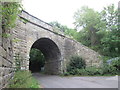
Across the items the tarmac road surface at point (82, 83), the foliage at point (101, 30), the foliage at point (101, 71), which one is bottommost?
the foliage at point (101, 71)

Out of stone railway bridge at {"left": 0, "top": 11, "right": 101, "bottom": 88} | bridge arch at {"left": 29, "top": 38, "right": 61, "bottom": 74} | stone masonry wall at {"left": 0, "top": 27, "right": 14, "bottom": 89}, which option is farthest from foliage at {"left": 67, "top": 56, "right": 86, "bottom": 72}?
stone masonry wall at {"left": 0, "top": 27, "right": 14, "bottom": 89}

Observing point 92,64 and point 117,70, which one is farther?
point 92,64

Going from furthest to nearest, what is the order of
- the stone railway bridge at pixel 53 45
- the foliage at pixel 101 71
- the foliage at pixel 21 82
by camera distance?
the foliage at pixel 101 71 < the stone railway bridge at pixel 53 45 < the foliage at pixel 21 82

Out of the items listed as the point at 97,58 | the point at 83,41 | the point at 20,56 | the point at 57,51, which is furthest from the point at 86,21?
the point at 20,56

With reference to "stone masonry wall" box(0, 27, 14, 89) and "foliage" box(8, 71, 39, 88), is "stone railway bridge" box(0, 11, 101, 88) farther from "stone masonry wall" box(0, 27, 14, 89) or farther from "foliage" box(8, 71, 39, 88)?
"stone masonry wall" box(0, 27, 14, 89)

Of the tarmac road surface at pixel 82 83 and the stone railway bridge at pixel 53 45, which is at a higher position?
the stone railway bridge at pixel 53 45

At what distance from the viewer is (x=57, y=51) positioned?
13930 mm

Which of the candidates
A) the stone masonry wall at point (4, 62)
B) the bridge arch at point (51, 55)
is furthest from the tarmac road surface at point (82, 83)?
the bridge arch at point (51, 55)

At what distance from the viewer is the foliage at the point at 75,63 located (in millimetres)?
13234

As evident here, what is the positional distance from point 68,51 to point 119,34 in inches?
234

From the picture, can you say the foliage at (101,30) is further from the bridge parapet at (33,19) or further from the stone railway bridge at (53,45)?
the bridge parapet at (33,19)

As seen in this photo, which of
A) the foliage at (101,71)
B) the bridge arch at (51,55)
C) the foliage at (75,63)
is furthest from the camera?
the bridge arch at (51,55)

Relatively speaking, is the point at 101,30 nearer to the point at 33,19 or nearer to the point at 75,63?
the point at 75,63

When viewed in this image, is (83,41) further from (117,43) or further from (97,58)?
(117,43)
